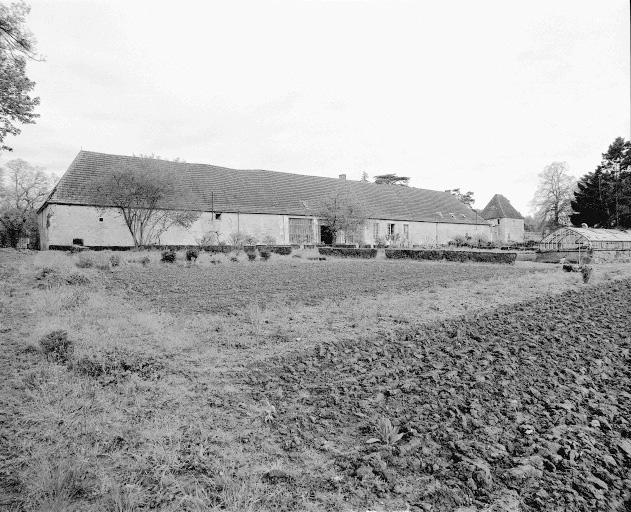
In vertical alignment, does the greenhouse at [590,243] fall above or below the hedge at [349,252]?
→ above

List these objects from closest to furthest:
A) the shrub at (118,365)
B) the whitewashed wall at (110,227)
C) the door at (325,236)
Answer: the shrub at (118,365) → the whitewashed wall at (110,227) → the door at (325,236)

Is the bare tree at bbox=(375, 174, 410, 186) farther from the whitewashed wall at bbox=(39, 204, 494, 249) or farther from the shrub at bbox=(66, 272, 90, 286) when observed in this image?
the shrub at bbox=(66, 272, 90, 286)

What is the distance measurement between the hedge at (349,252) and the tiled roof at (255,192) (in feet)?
30.2

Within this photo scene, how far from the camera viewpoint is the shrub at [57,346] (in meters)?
4.89

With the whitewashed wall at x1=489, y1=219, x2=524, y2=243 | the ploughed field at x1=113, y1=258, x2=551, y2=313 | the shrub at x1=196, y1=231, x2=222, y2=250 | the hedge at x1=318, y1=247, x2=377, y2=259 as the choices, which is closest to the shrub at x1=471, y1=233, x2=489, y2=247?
the whitewashed wall at x1=489, y1=219, x2=524, y2=243

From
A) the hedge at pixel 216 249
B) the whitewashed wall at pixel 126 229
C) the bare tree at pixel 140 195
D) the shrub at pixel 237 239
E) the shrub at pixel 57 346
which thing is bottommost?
the shrub at pixel 57 346

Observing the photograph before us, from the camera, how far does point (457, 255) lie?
23.6 metres

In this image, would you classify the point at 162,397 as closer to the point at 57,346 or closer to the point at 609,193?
the point at 57,346

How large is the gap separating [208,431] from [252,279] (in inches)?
391

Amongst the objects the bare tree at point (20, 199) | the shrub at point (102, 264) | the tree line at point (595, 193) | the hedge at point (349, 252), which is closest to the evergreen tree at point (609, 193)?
the tree line at point (595, 193)

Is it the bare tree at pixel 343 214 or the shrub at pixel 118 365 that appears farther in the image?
the bare tree at pixel 343 214

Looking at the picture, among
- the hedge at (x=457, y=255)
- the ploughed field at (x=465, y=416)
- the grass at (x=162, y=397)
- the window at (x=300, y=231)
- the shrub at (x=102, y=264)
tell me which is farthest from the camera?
the window at (x=300, y=231)

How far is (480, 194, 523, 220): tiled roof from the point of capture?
52881mm

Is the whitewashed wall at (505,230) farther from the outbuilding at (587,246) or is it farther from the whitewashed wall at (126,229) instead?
the outbuilding at (587,246)
